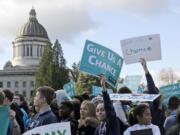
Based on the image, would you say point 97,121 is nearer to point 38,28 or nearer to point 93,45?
point 93,45

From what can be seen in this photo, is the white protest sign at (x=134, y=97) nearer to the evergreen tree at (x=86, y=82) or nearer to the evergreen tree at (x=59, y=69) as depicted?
the evergreen tree at (x=86, y=82)

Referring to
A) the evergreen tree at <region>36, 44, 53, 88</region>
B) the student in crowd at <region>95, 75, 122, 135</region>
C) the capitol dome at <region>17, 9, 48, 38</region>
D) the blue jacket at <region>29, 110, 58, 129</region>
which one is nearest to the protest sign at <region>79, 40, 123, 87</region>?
the student in crowd at <region>95, 75, 122, 135</region>

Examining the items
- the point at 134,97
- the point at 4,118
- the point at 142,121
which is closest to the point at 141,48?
the point at 134,97

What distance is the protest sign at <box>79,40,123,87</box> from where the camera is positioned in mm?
9906

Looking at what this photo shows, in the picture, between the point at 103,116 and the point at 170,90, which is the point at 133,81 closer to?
the point at 170,90

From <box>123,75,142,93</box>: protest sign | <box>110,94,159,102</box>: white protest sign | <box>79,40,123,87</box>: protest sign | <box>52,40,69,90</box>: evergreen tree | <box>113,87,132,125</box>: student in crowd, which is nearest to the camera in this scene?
<box>110,94,159,102</box>: white protest sign

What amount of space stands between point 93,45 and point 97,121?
293 centimetres

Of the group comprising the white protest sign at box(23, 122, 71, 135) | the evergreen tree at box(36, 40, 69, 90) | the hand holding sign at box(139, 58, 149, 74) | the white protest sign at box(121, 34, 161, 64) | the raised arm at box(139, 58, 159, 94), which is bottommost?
the white protest sign at box(23, 122, 71, 135)

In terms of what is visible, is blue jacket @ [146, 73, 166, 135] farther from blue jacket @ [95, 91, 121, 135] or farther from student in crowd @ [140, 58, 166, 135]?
blue jacket @ [95, 91, 121, 135]

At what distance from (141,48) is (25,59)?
397ft

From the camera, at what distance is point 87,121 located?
774 centimetres

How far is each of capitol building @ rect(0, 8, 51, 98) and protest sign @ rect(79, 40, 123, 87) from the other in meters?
116

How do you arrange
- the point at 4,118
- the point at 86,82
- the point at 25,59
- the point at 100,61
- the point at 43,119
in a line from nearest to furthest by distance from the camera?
the point at 4,118 < the point at 43,119 < the point at 100,61 < the point at 86,82 < the point at 25,59

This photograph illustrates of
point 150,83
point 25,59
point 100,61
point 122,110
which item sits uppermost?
point 25,59
